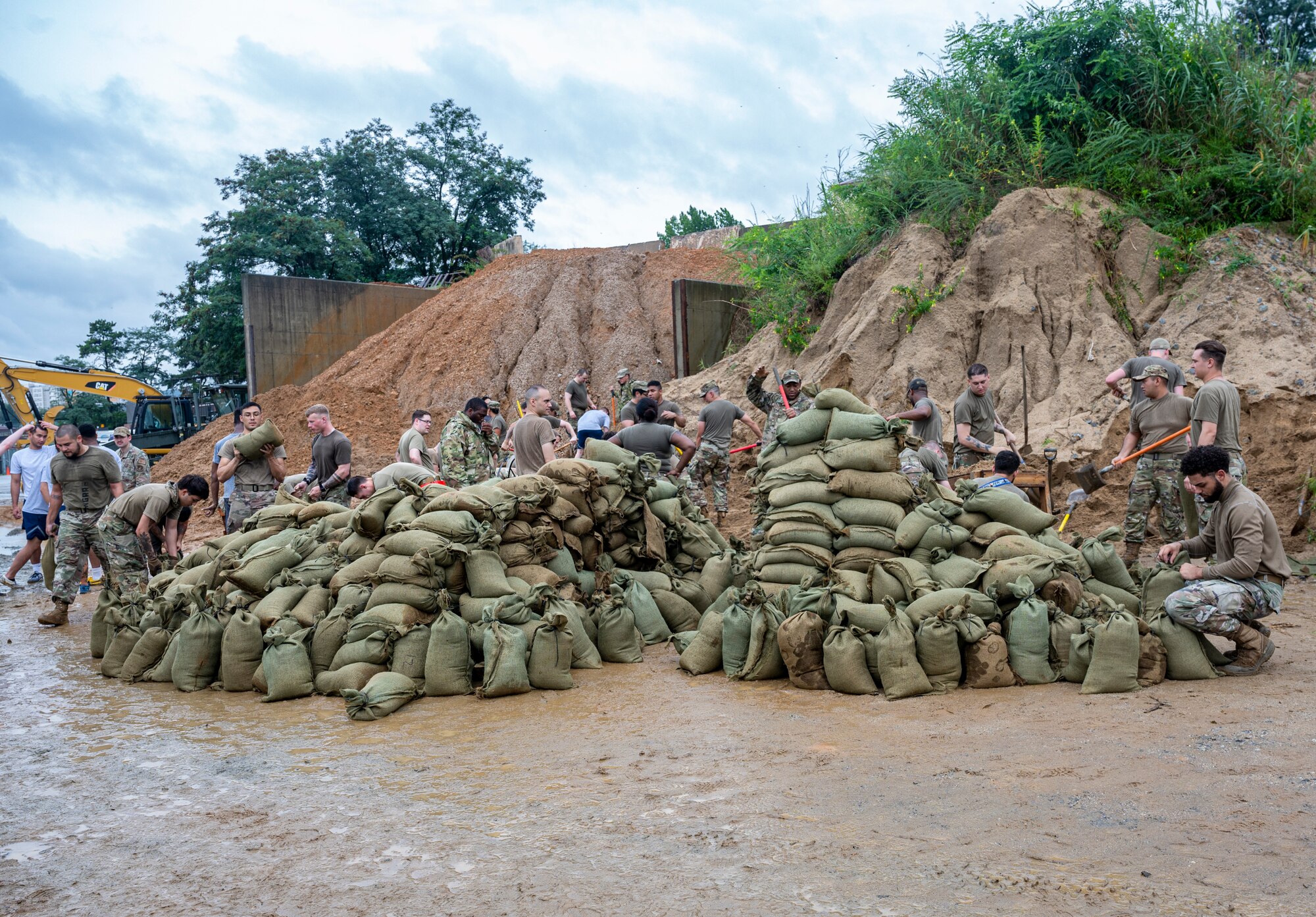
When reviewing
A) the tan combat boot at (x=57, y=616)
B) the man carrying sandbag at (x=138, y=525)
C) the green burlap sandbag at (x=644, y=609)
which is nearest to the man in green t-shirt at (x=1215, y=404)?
the green burlap sandbag at (x=644, y=609)

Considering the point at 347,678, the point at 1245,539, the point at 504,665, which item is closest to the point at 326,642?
the point at 347,678

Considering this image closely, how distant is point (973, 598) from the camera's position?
5.00 metres

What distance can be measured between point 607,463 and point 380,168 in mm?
24890

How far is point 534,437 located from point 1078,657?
509 centimetres

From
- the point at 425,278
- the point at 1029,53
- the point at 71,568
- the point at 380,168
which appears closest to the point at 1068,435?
the point at 1029,53

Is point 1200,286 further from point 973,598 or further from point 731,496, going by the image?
point 973,598

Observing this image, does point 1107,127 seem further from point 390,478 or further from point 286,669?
point 286,669

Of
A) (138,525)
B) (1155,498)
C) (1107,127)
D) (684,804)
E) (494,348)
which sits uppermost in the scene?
(1107,127)

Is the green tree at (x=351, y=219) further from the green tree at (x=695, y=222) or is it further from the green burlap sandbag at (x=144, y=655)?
the green burlap sandbag at (x=144, y=655)

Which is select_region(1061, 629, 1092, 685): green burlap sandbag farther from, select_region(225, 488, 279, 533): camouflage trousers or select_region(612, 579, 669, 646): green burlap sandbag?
select_region(225, 488, 279, 533): camouflage trousers

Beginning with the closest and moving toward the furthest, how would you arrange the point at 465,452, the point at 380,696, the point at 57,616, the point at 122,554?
the point at 380,696 < the point at 122,554 < the point at 57,616 < the point at 465,452

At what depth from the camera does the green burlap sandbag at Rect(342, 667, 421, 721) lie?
16.2 feet

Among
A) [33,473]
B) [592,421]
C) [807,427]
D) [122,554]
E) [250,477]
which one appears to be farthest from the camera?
[592,421]

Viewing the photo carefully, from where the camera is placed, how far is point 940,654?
4883 mm
